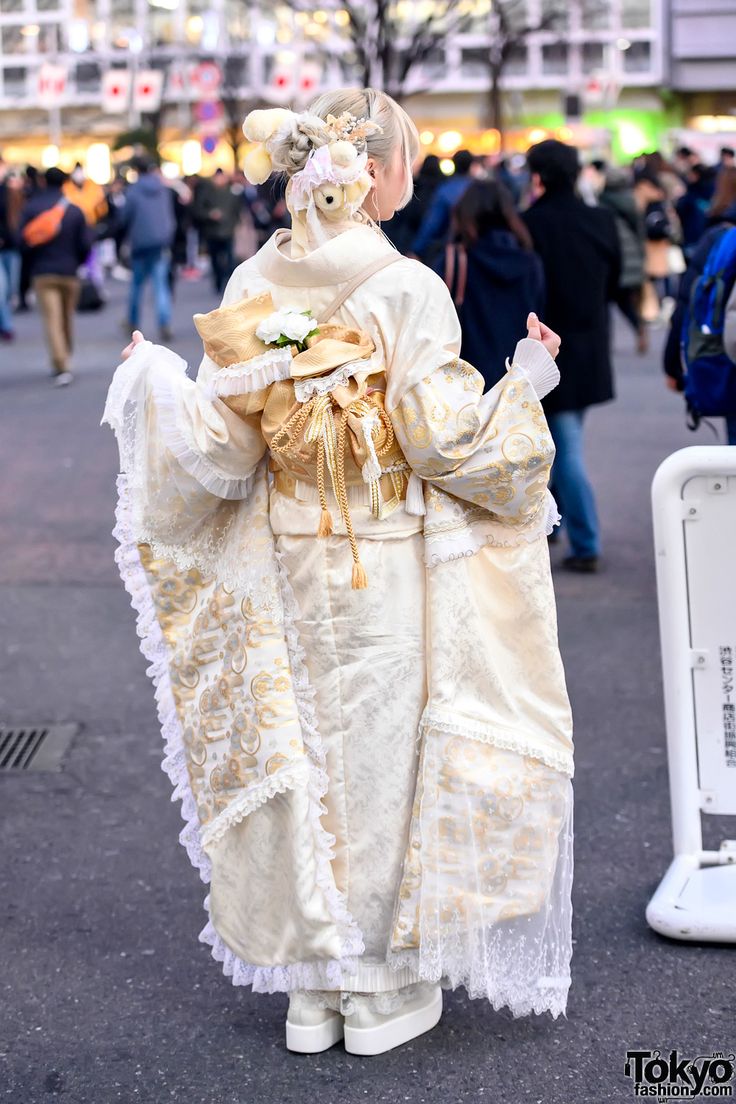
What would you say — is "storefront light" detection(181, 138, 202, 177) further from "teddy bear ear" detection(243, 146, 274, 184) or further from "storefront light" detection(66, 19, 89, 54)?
"teddy bear ear" detection(243, 146, 274, 184)

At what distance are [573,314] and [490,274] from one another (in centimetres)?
71

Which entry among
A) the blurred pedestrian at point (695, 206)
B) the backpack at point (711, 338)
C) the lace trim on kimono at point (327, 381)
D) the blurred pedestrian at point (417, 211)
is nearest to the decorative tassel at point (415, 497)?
the lace trim on kimono at point (327, 381)

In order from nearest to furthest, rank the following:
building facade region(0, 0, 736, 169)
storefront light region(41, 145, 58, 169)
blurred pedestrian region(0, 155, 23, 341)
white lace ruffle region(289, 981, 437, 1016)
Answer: white lace ruffle region(289, 981, 437, 1016)
blurred pedestrian region(0, 155, 23, 341)
building facade region(0, 0, 736, 169)
storefront light region(41, 145, 58, 169)

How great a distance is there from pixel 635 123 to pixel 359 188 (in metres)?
55.4

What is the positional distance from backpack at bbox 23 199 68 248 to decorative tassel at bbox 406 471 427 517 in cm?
1135

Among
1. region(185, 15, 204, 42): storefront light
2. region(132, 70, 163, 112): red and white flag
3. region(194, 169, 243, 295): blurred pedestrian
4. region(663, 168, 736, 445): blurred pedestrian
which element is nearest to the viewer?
region(663, 168, 736, 445): blurred pedestrian

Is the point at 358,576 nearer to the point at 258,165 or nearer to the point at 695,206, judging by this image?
the point at 258,165

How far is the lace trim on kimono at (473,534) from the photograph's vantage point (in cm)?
322

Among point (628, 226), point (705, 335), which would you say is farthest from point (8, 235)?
point (705, 335)

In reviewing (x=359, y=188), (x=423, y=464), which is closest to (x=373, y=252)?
(x=359, y=188)

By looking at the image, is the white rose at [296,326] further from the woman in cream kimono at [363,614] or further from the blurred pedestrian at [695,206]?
the blurred pedestrian at [695,206]

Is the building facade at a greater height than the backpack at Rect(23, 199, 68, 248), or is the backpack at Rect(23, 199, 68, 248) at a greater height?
the building facade

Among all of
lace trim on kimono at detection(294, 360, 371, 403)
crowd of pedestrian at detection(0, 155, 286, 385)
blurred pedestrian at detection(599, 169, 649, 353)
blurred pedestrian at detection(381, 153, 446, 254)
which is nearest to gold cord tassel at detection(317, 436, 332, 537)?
lace trim on kimono at detection(294, 360, 371, 403)

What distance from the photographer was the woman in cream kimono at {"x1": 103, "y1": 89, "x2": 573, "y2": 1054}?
314cm
